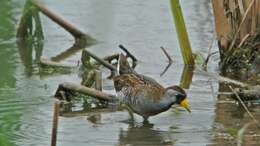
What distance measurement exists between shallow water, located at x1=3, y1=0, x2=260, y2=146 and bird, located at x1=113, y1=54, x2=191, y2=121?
0.49 feet

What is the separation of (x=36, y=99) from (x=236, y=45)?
246cm

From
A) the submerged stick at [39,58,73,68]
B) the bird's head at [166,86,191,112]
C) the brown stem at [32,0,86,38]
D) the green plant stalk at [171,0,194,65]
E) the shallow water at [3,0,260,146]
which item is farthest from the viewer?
the brown stem at [32,0,86,38]

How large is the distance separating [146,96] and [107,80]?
166 centimetres

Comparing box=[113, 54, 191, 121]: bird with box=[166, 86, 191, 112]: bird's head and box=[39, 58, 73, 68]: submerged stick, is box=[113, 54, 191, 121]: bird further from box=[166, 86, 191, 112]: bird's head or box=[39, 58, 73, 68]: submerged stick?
box=[39, 58, 73, 68]: submerged stick

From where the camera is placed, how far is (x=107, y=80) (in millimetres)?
9414

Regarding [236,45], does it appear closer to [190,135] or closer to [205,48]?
[205,48]

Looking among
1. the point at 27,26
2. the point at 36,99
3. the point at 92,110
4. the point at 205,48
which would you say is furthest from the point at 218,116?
A: the point at 27,26

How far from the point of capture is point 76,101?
8.35 m

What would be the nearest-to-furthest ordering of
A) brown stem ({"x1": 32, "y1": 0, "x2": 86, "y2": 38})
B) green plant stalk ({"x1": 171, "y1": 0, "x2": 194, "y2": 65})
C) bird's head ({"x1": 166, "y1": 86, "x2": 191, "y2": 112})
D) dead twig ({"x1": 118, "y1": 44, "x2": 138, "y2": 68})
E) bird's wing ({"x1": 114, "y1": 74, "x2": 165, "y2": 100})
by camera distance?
bird's head ({"x1": 166, "y1": 86, "x2": 191, "y2": 112}) < bird's wing ({"x1": 114, "y1": 74, "x2": 165, "y2": 100}) < green plant stalk ({"x1": 171, "y1": 0, "x2": 194, "y2": 65}) < dead twig ({"x1": 118, "y1": 44, "x2": 138, "y2": 68}) < brown stem ({"x1": 32, "y1": 0, "x2": 86, "y2": 38})

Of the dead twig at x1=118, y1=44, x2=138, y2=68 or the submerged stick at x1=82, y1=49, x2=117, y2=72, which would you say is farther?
the dead twig at x1=118, y1=44, x2=138, y2=68

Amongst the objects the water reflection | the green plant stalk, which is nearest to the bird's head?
the water reflection

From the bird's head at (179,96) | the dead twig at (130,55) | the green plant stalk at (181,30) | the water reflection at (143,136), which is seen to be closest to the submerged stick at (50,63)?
the dead twig at (130,55)

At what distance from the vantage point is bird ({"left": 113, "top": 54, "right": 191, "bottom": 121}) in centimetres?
757

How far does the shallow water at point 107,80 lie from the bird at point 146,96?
0.49 feet
